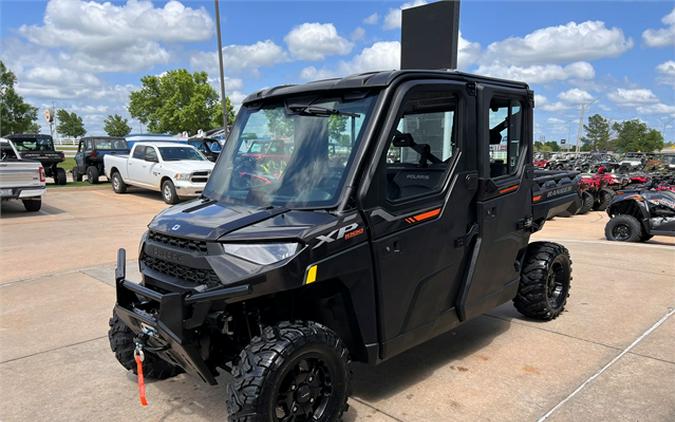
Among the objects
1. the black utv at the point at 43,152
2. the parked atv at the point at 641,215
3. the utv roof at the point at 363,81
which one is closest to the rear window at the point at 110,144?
the black utv at the point at 43,152

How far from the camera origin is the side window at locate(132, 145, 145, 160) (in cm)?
1630

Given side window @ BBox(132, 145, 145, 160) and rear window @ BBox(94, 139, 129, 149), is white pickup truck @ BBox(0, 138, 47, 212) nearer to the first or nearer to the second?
side window @ BBox(132, 145, 145, 160)

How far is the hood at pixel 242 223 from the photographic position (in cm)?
278

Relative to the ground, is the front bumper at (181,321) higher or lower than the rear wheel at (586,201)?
higher

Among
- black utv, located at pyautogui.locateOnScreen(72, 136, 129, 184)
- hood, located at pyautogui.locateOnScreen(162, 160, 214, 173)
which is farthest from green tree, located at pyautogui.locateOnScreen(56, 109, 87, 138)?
hood, located at pyautogui.locateOnScreen(162, 160, 214, 173)

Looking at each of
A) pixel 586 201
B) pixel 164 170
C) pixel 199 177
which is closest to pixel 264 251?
pixel 199 177

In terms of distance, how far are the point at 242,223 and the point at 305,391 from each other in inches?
39.6

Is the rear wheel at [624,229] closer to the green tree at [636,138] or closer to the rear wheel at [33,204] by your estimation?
the rear wheel at [33,204]

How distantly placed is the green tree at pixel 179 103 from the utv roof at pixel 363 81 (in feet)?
183

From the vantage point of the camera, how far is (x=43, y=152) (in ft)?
67.0

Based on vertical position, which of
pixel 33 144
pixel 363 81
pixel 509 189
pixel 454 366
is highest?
pixel 363 81

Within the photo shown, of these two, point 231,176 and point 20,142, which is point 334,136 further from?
point 20,142

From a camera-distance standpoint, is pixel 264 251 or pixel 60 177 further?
pixel 60 177

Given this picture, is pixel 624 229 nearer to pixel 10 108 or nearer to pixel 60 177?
pixel 60 177
